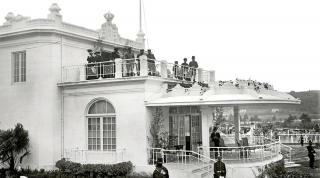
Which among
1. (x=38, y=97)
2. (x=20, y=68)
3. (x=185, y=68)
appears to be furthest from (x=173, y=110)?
(x=20, y=68)

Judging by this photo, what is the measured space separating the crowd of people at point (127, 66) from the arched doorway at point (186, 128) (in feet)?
6.73

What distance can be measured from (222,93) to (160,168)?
5.75 m

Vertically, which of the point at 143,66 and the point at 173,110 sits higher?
the point at 143,66

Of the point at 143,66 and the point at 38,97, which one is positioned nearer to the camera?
the point at 143,66

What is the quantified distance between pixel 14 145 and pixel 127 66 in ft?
21.2

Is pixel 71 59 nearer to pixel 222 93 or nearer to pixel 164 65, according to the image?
pixel 164 65

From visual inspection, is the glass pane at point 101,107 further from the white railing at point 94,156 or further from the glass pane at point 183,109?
the glass pane at point 183,109

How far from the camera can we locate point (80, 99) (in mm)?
19250

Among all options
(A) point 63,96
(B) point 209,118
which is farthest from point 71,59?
(B) point 209,118

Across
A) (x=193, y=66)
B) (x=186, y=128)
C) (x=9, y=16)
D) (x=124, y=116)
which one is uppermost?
(x=9, y=16)

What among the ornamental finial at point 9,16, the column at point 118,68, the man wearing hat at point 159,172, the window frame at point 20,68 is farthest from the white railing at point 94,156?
the ornamental finial at point 9,16

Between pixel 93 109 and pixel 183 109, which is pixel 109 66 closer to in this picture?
pixel 93 109

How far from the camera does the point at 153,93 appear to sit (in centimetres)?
1781

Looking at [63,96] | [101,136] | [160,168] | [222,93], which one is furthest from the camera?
[63,96]
